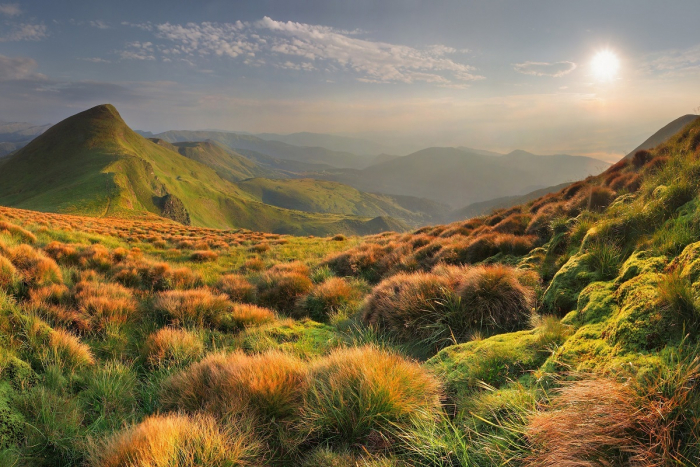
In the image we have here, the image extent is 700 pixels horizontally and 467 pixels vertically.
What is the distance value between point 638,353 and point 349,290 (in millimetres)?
5833

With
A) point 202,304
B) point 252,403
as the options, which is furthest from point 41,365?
point 252,403

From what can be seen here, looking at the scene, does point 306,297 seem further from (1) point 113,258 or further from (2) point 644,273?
(1) point 113,258

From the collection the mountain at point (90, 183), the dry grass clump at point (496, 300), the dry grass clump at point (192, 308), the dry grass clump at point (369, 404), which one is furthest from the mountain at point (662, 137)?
the mountain at point (90, 183)

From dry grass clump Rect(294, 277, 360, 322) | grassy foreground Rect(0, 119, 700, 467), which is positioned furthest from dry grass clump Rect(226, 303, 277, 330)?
dry grass clump Rect(294, 277, 360, 322)

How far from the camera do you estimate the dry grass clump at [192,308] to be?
574 cm

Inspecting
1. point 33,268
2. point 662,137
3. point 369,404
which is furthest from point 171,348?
point 662,137

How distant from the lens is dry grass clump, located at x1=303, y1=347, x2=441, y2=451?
8.34 ft

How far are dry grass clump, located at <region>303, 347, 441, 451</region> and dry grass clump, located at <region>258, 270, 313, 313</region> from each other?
16.2ft

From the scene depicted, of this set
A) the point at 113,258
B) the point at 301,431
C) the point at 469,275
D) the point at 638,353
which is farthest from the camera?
the point at 113,258

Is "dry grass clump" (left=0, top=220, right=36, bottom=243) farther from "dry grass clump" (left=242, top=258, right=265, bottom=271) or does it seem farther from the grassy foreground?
"dry grass clump" (left=242, top=258, right=265, bottom=271)

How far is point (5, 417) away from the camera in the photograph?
2.77 m

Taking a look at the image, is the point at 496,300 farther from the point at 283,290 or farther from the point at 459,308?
the point at 283,290

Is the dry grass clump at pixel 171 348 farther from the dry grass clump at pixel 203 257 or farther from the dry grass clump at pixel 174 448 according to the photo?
the dry grass clump at pixel 203 257

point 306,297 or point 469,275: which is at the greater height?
point 469,275
